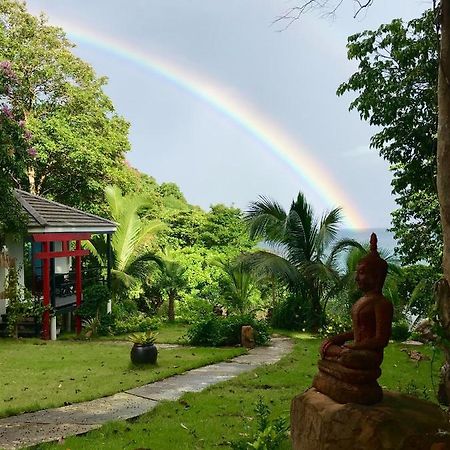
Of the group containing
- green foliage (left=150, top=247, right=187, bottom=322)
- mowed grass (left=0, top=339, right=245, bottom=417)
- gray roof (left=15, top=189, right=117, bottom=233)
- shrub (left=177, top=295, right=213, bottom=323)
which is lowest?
mowed grass (left=0, top=339, right=245, bottom=417)

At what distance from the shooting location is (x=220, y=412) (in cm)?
749

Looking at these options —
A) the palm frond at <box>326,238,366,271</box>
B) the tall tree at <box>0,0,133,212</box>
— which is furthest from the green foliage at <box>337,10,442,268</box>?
the tall tree at <box>0,0,133,212</box>

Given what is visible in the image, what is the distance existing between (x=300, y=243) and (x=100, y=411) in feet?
34.2

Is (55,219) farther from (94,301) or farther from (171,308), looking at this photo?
(171,308)

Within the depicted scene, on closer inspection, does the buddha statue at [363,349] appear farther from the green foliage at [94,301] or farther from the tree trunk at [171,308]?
the tree trunk at [171,308]

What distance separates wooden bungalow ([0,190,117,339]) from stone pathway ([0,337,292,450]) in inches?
282

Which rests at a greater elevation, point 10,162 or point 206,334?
point 10,162

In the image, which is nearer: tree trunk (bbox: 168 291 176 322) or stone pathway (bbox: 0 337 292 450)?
stone pathway (bbox: 0 337 292 450)

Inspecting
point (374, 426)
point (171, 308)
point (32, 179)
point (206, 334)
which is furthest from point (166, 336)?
point (374, 426)

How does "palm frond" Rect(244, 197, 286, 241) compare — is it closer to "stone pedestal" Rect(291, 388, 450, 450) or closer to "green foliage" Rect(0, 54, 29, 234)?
"green foliage" Rect(0, 54, 29, 234)

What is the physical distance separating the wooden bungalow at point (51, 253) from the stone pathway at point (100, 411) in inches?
282

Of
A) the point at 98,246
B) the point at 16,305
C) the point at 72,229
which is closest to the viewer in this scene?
the point at 16,305

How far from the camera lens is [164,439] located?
249 inches

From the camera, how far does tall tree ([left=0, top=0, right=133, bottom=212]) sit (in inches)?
894
